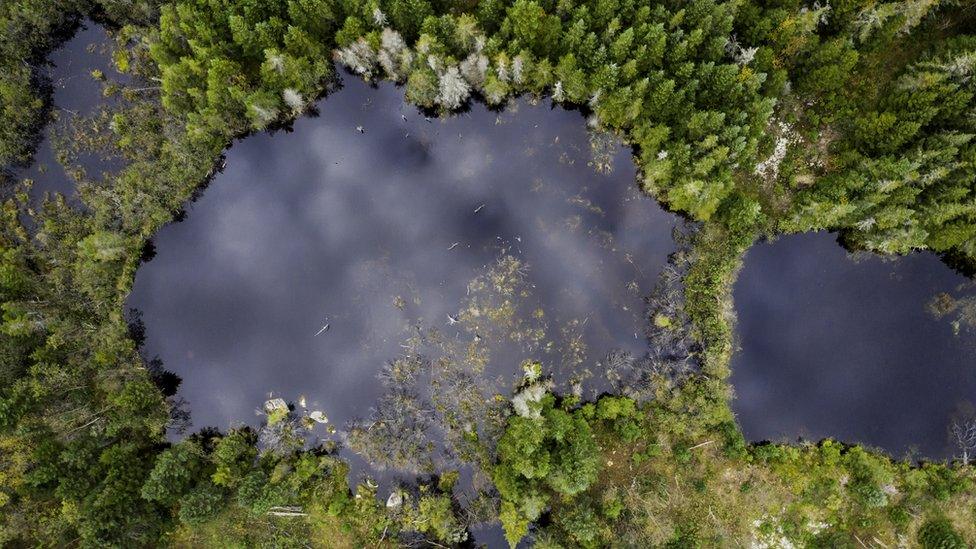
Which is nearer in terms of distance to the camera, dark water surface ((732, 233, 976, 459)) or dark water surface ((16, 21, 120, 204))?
dark water surface ((732, 233, 976, 459))

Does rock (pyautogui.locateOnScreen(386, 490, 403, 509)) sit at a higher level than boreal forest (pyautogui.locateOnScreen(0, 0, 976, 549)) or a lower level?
lower

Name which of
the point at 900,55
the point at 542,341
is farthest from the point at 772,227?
the point at 542,341

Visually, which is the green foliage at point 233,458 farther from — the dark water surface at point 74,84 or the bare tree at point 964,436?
the bare tree at point 964,436

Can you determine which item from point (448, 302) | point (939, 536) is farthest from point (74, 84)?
point (939, 536)

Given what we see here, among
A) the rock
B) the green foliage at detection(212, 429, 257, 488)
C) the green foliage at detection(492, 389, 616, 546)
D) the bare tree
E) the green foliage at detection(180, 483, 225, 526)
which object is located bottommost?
the green foliage at detection(180, 483, 225, 526)

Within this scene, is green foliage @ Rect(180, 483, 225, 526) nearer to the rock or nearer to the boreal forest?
the boreal forest

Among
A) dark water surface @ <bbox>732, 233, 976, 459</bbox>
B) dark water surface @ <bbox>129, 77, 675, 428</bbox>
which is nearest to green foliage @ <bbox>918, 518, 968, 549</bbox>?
dark water surface @ <bbox>732, 233, 976, 459</bbox>
